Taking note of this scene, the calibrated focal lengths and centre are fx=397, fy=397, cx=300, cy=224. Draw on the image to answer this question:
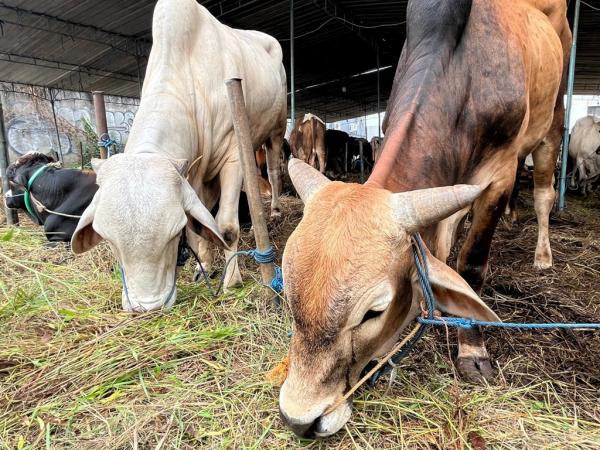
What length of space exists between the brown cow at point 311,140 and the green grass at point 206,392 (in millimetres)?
9069

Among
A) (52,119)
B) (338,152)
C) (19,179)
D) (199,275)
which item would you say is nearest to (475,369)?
(199,275)

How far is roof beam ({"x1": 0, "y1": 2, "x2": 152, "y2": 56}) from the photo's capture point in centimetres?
1041

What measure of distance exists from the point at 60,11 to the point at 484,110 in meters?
11.8

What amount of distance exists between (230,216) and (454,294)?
2152 mm

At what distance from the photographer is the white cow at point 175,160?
235cm

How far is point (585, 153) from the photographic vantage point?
30.5 ft

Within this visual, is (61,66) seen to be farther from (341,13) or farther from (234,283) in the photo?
(234,283)

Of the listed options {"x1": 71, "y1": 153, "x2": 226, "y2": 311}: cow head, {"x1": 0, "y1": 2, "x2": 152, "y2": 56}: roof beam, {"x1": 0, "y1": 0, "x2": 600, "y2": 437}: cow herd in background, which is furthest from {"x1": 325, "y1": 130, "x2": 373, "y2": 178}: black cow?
{"x1": 71, "y1": 153, "x2": 226, "y2": 311}: cow head

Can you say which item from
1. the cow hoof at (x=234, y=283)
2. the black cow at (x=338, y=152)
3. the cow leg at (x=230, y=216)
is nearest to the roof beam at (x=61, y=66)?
the black cow at (x=338, y=152)

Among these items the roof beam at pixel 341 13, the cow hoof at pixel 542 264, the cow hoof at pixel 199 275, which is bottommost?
the cow hoof at pixel 542 264

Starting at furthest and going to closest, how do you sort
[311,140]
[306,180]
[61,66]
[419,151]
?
[61,66] < [311,140] < [419,151] < [306,180]

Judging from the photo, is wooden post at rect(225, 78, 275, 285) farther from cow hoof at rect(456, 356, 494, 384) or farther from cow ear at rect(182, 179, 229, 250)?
cow hoof at rect(456, 356, 494, 384)

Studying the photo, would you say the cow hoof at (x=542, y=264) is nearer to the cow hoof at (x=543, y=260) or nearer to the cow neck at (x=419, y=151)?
the cow hoof at (x=543, y=260)

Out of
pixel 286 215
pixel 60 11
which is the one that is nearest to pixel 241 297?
pixel 286 215
